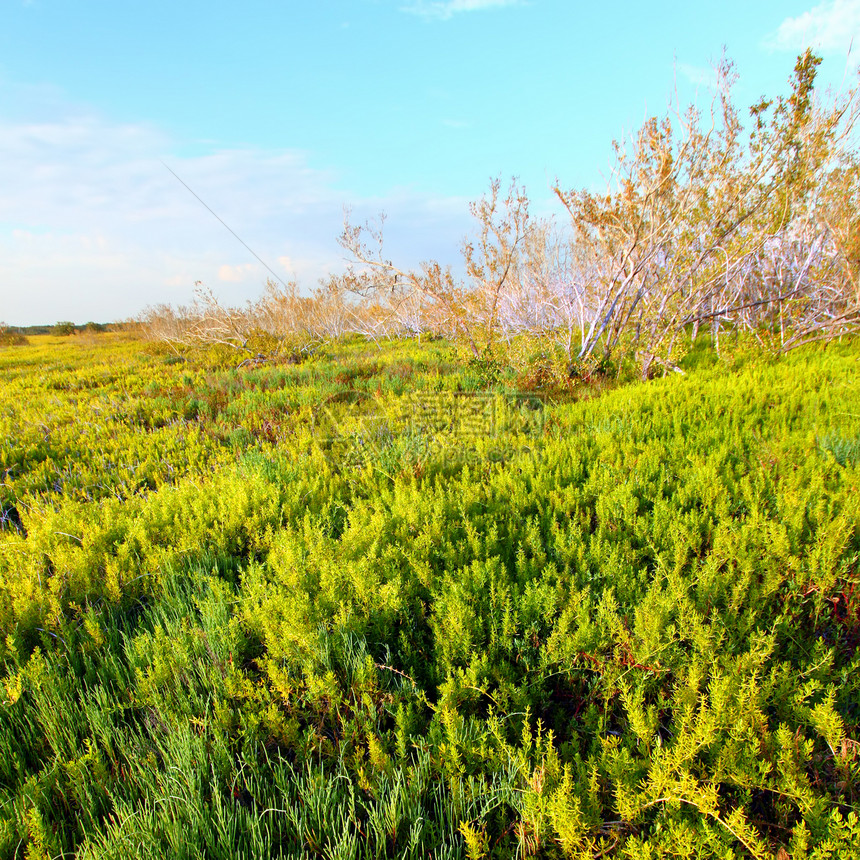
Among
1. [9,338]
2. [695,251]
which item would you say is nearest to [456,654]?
[695,251]

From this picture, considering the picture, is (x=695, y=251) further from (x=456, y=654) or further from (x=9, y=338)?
(x=9, y=338)

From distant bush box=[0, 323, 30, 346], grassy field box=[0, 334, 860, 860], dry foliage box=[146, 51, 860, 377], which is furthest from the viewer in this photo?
distant bush box=[0, 323, 30, 346]

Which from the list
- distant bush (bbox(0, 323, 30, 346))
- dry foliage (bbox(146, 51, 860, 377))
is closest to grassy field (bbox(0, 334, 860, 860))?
dry foliage (bbox(146, 51, 860, 377))

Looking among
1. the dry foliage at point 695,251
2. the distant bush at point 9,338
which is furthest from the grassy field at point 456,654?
the distant bush at point 9,338

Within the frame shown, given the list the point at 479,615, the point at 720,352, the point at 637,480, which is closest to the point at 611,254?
the point at 720,352

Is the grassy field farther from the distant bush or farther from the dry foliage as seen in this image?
the distant bush

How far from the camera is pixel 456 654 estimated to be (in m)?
2.24

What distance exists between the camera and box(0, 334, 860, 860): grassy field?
158 centimetres

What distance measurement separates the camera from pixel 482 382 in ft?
26.1

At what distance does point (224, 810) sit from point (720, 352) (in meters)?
8.77

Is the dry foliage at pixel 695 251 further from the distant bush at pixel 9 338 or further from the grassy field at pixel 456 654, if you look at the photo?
the distant bush at pixel 9 338

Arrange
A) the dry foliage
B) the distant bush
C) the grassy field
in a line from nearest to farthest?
1. the grassy field
2. the dry foliage
3. the distant bush

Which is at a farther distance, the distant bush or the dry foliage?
the distant bush

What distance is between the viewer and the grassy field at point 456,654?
1577mm
